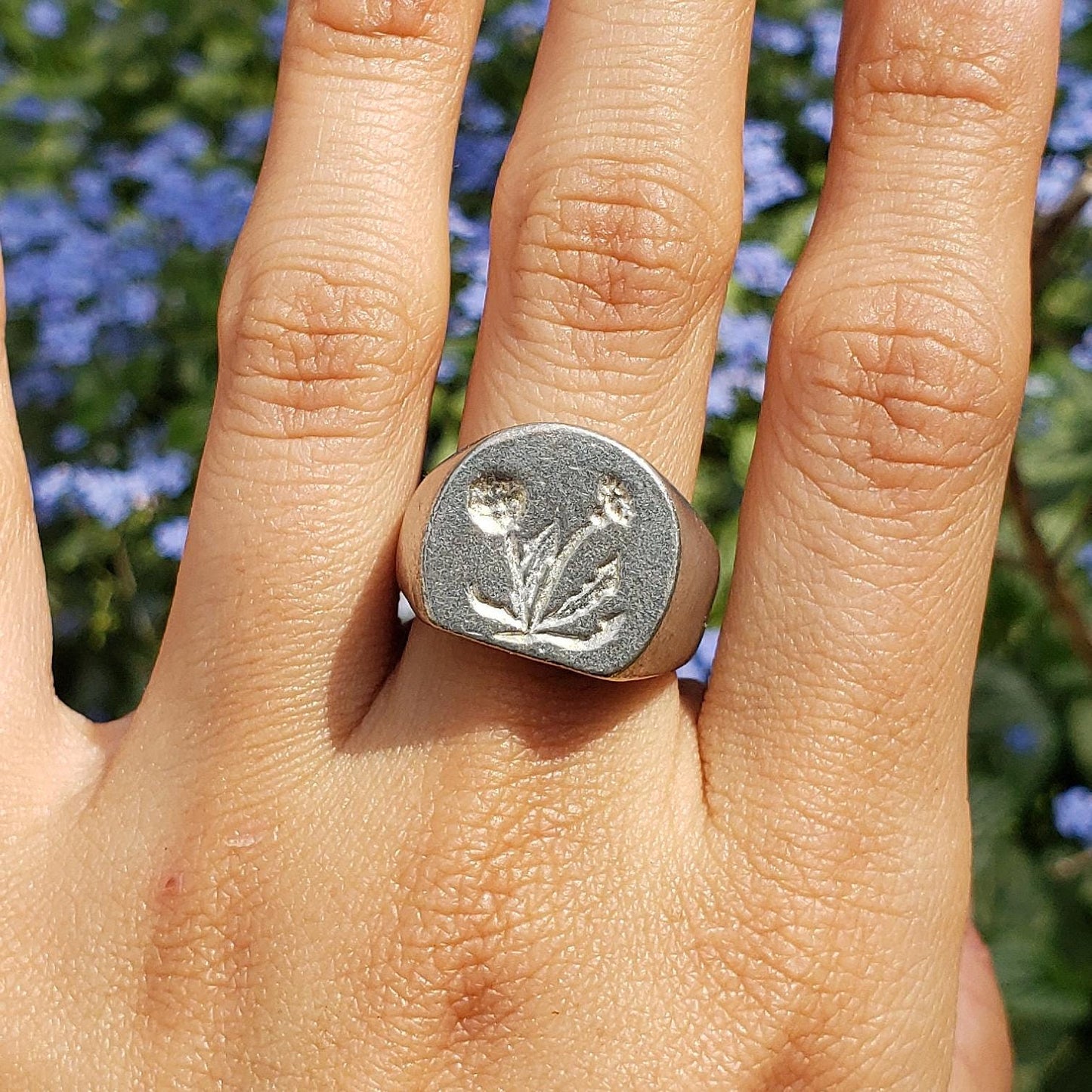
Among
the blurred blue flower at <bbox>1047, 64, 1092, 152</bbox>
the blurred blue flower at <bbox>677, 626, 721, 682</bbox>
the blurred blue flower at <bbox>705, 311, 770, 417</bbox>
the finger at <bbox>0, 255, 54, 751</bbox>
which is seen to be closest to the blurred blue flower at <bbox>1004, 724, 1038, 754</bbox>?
the blurred blue flower at <bbox>677, 626, 721, 682</bbox>

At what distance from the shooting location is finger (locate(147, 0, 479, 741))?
5.86ft

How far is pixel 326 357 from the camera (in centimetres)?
180

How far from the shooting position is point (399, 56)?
188cm

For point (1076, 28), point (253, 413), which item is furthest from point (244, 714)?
point (1076, 28)

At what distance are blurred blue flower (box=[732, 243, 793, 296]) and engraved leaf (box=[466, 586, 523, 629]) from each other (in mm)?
1753

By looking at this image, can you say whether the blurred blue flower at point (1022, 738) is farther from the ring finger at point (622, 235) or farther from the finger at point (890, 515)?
the ring finger at point (622, 235)

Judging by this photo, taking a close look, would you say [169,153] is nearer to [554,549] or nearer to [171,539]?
[171,539]

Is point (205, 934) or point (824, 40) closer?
point (205, 934)

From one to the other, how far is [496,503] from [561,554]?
0.34 ft

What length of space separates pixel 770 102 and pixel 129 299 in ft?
6.29

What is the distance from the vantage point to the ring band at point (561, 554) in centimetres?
150

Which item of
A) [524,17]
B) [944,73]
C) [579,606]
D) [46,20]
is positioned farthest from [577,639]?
[46,20]

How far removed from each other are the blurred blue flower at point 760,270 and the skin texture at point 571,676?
3.83ft

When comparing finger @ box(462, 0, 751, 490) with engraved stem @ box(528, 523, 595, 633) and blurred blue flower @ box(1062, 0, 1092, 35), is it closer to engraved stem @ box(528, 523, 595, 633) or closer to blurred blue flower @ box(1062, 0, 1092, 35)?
engraved stem @ box(528, 523, 595, 633)
